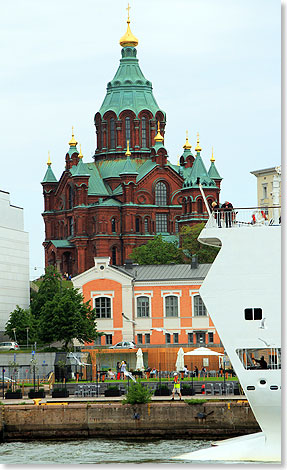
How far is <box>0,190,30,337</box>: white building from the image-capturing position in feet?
327

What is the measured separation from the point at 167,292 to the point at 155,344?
3629 mm

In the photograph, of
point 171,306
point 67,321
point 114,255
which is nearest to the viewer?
point 67,321

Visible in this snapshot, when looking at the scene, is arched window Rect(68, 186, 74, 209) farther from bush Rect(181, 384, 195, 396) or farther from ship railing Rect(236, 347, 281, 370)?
ship railing Rect(236, 347, 281, 370)

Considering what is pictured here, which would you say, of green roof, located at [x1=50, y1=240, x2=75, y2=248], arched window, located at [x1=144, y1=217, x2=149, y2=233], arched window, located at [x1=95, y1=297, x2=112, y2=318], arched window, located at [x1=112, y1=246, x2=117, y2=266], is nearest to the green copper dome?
arched window, located at [x1=144, y1=217, x2=149, y2=233]

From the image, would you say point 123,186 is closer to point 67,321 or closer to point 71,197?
point 71,197

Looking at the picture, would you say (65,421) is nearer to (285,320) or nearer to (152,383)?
(152,383)

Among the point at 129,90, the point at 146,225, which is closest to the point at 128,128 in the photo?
the point at 129,90

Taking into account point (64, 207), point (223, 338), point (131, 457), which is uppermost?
point (64, 207)

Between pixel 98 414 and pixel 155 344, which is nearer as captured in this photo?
pixel 98 414

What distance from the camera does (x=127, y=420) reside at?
44906 millimetres

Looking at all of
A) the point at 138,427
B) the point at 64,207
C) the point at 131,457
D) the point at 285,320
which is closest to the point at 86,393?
the point at 138,427

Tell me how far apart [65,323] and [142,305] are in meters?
8.73

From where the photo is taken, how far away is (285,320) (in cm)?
3094

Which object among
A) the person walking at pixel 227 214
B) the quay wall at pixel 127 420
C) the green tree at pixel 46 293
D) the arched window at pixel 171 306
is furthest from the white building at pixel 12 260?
the person walking at pixel 227 214
